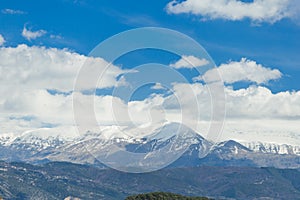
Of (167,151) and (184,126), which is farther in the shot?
(167,151)

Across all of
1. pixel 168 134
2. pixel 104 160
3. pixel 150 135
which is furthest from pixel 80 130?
pixel 168 134

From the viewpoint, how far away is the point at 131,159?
85.4 metres

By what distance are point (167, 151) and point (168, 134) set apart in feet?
9.17

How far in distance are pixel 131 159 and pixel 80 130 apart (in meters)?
29.3

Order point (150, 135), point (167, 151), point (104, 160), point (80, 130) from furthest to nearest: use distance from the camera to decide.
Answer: point (167, 151), point (150, 135), point (104, 160), point (80, 130)

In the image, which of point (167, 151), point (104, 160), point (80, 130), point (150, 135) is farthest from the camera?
point (167, 151)

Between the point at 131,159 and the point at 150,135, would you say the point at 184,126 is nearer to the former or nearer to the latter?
the point at 150,135

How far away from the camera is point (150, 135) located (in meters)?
72.1

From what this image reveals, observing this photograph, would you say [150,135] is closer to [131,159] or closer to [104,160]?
[104,160]

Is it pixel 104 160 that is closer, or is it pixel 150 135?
pixel 104 160

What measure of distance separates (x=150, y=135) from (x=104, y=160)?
877 centimetres

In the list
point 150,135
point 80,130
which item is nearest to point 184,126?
point 150,135

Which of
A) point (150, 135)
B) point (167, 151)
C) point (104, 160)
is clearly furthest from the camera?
point (167, 151)

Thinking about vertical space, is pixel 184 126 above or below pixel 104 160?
above
